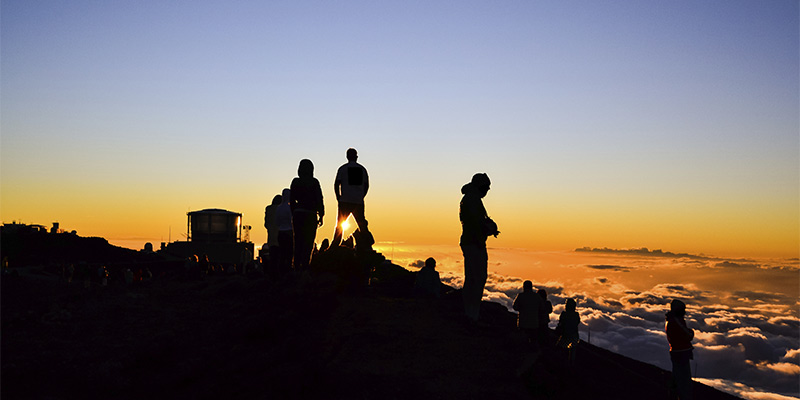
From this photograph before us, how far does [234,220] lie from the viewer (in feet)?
219

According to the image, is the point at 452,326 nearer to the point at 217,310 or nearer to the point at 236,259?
the point at 217,310

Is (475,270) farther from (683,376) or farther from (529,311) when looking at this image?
(683,376)

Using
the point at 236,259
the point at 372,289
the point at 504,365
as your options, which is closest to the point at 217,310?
the point at 372,289

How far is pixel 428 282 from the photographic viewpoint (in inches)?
618

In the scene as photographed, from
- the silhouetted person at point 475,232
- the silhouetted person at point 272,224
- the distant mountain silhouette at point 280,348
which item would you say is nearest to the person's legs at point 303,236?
the distant mountain silhouette at point 280,348

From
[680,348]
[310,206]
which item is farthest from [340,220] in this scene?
[680,348]

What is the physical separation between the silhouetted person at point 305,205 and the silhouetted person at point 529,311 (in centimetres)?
515

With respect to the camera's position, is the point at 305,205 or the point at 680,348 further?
the point at 305,205

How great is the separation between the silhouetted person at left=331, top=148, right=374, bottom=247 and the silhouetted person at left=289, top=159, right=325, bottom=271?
0.86 metres

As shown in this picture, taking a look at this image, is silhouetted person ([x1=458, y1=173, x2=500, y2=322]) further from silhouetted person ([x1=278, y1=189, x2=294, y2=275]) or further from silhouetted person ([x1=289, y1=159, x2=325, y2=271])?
silhouetted person ([x1=278, y1=189, x2=294, y2=275])

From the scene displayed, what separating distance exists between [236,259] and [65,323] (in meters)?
52.6

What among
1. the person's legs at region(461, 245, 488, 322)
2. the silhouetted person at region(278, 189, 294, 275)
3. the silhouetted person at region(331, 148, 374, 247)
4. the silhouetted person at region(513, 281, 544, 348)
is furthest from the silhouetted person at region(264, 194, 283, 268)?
the person's legs at region(461, 245, 488, 322)

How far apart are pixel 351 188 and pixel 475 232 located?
3.81 metres

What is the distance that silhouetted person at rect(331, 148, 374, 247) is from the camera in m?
13.6
